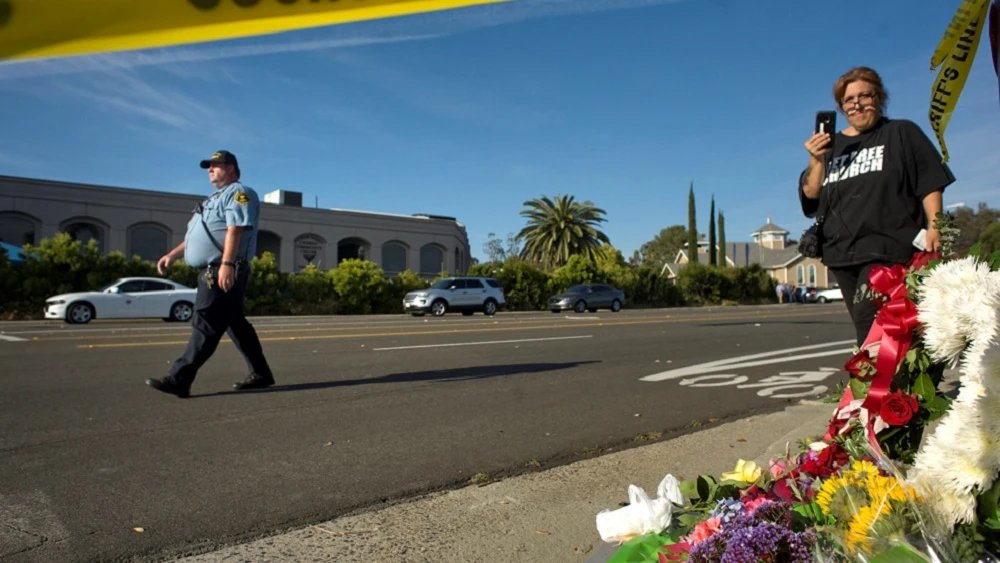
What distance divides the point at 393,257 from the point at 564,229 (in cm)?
1853

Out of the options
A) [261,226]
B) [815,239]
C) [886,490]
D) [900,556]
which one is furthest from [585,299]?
[900,556]

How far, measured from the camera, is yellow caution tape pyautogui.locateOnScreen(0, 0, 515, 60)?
1.60m

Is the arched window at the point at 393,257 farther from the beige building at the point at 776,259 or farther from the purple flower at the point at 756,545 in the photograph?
the purple flower at the point at 756,545

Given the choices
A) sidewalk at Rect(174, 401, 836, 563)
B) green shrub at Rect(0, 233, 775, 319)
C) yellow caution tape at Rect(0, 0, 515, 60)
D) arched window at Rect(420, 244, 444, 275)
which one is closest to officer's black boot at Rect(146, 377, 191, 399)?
sidewalk at Rect(174, 401, 836, 563)

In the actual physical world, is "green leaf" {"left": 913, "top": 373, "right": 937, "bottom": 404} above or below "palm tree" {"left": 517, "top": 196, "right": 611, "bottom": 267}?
below

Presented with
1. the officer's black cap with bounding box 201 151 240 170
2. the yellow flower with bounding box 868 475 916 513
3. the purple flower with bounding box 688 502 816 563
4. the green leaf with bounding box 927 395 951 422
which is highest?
the officer's black cap with bounding box 201 151 240 170

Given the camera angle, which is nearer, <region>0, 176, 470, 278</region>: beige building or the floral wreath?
the floral wreath

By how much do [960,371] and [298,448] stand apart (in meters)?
3.60

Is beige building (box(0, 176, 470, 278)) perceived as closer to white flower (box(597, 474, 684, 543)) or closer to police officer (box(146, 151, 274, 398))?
police officer (box(146, 151, 274, 398))

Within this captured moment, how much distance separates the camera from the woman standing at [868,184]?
3148 millimetres

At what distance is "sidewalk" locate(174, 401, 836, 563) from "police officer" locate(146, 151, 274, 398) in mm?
3115

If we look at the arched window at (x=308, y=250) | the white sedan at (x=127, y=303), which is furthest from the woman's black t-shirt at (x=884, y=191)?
the arched window at (x=308, y=250)

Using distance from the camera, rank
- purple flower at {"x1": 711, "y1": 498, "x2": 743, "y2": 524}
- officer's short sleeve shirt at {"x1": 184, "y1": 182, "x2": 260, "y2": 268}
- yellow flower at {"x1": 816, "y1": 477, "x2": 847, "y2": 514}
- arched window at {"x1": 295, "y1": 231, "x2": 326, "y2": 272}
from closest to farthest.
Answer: yellow flower at {"x1": 816, "y1": 477, "x2": 847, "y2": 514}, purple flower at {"x1": 711, "y1": 498, "x2": 743, "y2": 524}, officer's short sleeve shirt at {"x1": 184, "y1": 182, "x2": 260, "y2": 268}, arched window at {"x1": 295, "y1": 231, "x2": 326, "y2": 272}

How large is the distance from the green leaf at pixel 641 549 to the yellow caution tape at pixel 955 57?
158 cm
